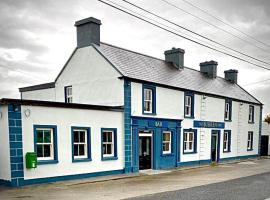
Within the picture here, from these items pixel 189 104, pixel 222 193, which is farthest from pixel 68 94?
pixel 222 193

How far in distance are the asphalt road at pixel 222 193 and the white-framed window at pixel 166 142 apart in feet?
20.9

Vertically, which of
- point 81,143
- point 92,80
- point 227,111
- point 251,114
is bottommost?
point 81,143

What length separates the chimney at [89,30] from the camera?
17.5 m

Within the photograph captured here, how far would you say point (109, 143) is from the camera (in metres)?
15.3

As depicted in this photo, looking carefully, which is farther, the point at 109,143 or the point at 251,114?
the point at 251,114

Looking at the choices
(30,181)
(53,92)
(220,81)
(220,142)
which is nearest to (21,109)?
(30,181)

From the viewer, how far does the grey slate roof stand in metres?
17.1

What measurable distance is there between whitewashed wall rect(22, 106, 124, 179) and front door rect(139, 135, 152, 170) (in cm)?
187

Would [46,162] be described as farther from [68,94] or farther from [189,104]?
[189,104]

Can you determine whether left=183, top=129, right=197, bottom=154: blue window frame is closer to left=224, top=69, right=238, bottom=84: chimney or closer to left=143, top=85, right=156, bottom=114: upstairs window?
left=143, top=85, right=156, bottom=114: upstairs window

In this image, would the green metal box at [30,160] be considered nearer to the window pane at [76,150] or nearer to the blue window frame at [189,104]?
the window pane at [76,150]

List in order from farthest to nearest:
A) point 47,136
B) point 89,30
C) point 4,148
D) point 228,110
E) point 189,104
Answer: point 228,110
point 189,104
point 89,30
point 47,136
point 4,148

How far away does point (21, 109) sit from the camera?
38.0 ft

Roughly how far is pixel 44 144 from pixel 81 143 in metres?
2.10
